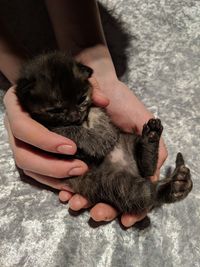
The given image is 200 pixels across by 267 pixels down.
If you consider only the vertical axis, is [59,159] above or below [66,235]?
above

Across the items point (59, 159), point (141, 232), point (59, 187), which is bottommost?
point (141, 232)

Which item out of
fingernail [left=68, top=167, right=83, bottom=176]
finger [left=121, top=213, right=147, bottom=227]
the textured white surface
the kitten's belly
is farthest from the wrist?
finger [left=121, top=213, right=147, bottom=227]

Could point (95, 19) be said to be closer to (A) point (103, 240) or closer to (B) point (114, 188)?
(B) point (114, 188)

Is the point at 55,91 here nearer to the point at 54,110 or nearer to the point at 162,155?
the point at 54,110

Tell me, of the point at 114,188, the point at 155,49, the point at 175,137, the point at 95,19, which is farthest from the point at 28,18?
the point at 114,188

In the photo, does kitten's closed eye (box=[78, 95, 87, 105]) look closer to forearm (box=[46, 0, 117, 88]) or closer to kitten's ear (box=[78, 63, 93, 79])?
kitten's ear (box=[78, 63, 93, 79])

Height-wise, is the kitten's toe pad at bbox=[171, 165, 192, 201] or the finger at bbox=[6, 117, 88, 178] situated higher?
the finger at bbox=[6, 117, 88, 178]

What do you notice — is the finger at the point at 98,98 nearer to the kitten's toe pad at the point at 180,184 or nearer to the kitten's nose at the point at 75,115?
the kitten's nose at the point at 75,115
